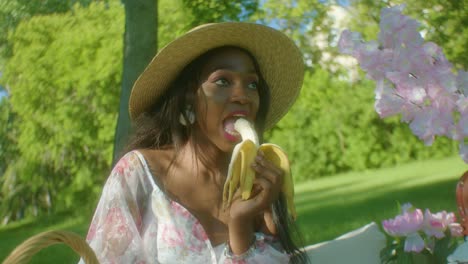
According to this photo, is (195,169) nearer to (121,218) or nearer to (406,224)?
(121,218)

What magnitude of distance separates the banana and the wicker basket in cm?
41

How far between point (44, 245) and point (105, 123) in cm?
1527

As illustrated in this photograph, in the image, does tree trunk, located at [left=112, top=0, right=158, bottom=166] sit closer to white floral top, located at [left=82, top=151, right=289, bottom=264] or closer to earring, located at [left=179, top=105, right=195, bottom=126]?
earring, located at [left=179, top=105, right=195, bottom=126]

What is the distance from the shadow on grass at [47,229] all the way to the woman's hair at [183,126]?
368 centimetres

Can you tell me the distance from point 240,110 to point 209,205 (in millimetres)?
358

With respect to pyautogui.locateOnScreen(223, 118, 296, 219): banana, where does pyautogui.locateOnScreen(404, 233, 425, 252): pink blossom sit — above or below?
below

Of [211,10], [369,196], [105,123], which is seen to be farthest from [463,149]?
[105,123]

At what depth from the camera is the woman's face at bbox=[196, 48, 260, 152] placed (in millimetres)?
2229

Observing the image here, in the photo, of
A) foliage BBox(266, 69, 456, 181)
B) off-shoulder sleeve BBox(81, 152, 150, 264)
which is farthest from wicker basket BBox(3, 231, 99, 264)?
foliage BBox(266, 69, 456, 181)

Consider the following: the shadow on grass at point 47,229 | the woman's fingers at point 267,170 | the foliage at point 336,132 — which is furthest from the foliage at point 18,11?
the woman's fingers at point 267,170

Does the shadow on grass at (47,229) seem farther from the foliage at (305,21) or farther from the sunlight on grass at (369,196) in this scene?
the foliage at (305,21)

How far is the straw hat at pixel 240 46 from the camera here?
2.43 meters

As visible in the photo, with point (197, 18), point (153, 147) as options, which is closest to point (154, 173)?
point (153, 147)

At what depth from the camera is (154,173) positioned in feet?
7.75
